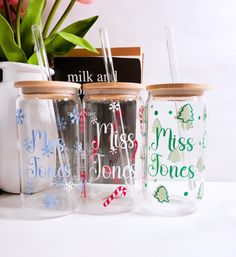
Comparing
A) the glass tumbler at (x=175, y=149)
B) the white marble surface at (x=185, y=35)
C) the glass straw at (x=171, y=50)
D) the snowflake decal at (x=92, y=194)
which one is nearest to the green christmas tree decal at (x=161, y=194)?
the glass tumbler at (x=175, y=149)

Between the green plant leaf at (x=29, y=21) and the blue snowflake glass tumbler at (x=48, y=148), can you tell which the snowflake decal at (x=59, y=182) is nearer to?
the blue snowflake glass tumbler at (x=48, y=148)

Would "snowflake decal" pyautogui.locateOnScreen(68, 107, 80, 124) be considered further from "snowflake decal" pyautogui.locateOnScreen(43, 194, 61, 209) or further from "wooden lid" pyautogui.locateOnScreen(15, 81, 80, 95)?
"snowflake decal" pyautogui.locateOnScreen(43, 194, 61, 209)

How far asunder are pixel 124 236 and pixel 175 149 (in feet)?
0.55

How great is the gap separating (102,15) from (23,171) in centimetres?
43

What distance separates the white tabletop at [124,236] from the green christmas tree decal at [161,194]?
0.04 m

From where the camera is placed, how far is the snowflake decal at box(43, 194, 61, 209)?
558 millimetres

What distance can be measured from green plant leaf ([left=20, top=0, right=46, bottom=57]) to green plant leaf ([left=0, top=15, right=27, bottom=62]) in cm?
4

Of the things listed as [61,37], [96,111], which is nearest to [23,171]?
[96,111]

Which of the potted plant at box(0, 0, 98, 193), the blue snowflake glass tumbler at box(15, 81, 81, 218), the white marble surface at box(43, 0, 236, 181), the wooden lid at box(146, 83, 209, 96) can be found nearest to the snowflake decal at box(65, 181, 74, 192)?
the blue snowflake glass tumbler at box(15, 81, 81, 218)

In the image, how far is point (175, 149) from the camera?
54 cm

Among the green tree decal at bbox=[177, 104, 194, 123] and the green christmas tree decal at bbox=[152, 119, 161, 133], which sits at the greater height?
the green tree decal at bbox=[177, 104, 194, 123]

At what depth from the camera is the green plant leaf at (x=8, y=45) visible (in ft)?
1.94

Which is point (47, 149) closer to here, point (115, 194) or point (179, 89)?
point (115, 194)

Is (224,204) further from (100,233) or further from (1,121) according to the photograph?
(1,121)
